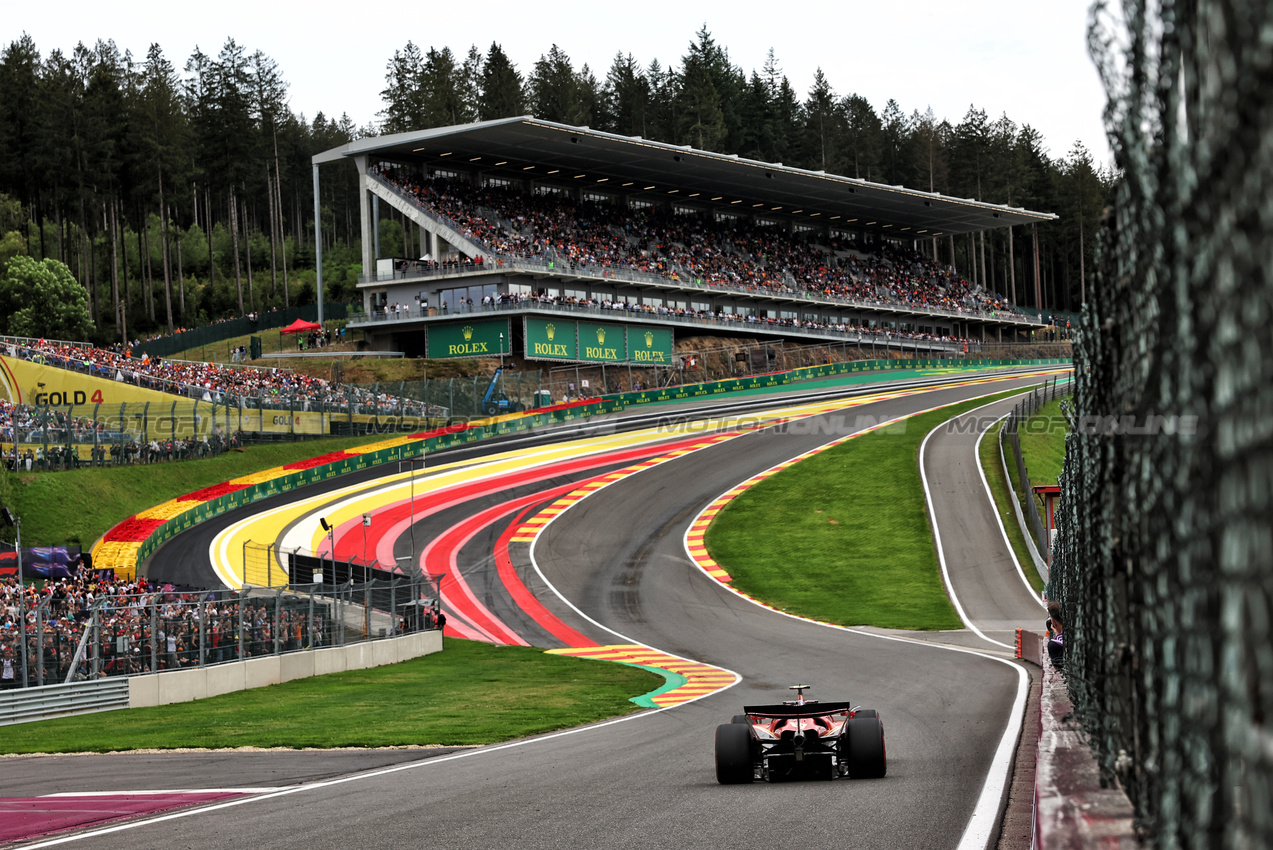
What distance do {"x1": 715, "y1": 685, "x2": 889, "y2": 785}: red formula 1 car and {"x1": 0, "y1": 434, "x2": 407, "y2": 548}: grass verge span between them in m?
29.6

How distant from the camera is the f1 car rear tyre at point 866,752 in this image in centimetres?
1076

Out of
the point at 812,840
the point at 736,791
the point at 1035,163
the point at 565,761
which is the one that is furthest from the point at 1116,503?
the point at 1035,163

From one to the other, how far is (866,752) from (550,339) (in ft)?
194

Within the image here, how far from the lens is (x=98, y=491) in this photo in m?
38.4

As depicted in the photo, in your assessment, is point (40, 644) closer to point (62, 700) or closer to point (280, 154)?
point (62, 700)

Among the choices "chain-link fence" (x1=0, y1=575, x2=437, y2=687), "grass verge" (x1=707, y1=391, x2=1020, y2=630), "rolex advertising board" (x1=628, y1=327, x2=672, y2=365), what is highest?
"rolex advertising board" (x1=628, y1=327, x2=672, y2=365)

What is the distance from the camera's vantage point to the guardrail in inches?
750

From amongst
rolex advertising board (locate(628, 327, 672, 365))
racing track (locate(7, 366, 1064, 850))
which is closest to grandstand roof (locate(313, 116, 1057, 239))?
rolex advertising board (locate(628, 327, 672, 365))

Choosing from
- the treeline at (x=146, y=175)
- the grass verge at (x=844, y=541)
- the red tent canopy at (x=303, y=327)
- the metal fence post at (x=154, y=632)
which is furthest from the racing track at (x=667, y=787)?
the treeline at (x=146, y=175)

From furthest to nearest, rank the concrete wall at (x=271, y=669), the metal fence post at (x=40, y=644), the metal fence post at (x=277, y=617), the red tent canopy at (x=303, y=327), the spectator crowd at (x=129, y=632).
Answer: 1. the red tent canopy at (x=303, y=327)
2. the metal fence post at (x=277, y=617)
3. the concrete wall at (x=271, y=669)
4. the spectator crowd at (x=129, y=632)
5. the metal fence post at (x=40, y=644)

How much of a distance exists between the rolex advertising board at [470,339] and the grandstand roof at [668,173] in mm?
10841

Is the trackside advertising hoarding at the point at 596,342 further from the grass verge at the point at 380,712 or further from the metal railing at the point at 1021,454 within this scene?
the grass verge at the point at 380,712

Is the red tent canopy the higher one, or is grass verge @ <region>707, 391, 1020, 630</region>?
the red tent canopy

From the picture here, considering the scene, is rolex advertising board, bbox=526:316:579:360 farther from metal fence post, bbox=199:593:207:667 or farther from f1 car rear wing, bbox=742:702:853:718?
f1 car rear wing, bbox=742:702:853:718
